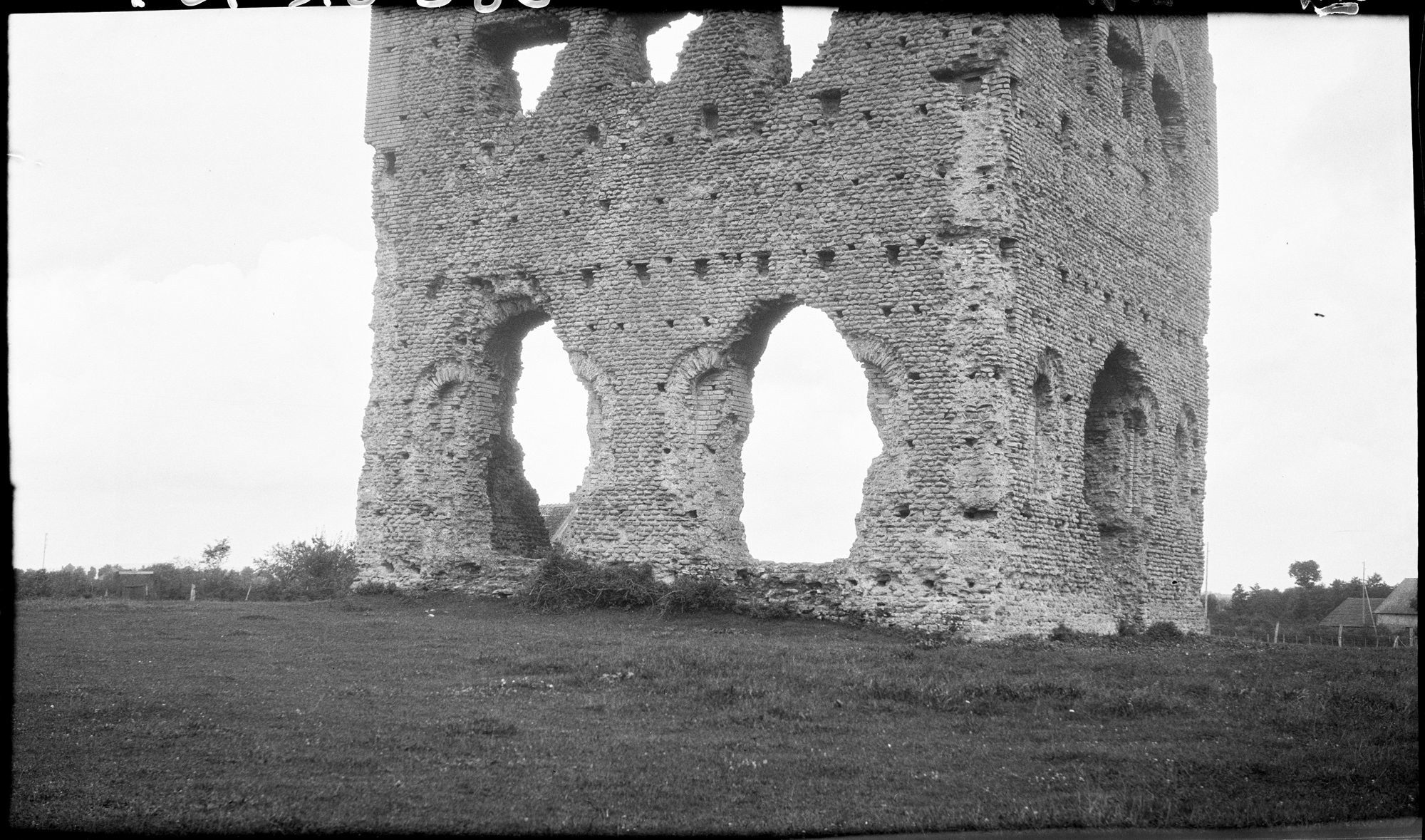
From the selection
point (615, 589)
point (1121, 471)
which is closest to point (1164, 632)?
point (1121, 471)

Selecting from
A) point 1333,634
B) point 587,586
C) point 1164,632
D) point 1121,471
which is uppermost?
point 1121,471

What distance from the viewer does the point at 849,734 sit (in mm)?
10102

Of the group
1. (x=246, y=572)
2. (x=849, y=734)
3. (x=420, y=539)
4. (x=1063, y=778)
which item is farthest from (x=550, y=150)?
(x=246, y=572)

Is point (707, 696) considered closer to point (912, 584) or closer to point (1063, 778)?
point (1063, 778)

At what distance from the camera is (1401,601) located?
31.1 m

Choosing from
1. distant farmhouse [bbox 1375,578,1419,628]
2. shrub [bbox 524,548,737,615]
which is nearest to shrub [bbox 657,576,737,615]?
shrub [bbox 524,548,737,615]

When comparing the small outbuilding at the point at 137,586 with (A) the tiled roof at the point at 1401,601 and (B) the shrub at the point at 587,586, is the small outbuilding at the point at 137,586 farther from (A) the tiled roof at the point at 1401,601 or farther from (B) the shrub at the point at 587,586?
(A) the tiled roof at the point at 1401,601

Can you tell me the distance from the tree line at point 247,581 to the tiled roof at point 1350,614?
21.1 meters

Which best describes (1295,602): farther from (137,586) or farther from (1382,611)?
(137,586)

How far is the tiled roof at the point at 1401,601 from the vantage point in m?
30.1

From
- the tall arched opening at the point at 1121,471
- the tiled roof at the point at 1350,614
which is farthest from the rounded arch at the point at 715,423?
the tiled roof at the point at 1350,614

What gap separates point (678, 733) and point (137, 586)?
2230cm

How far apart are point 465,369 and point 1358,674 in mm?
11000

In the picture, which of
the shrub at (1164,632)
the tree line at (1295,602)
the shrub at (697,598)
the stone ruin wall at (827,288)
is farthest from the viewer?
the tree line at (1295,602)
